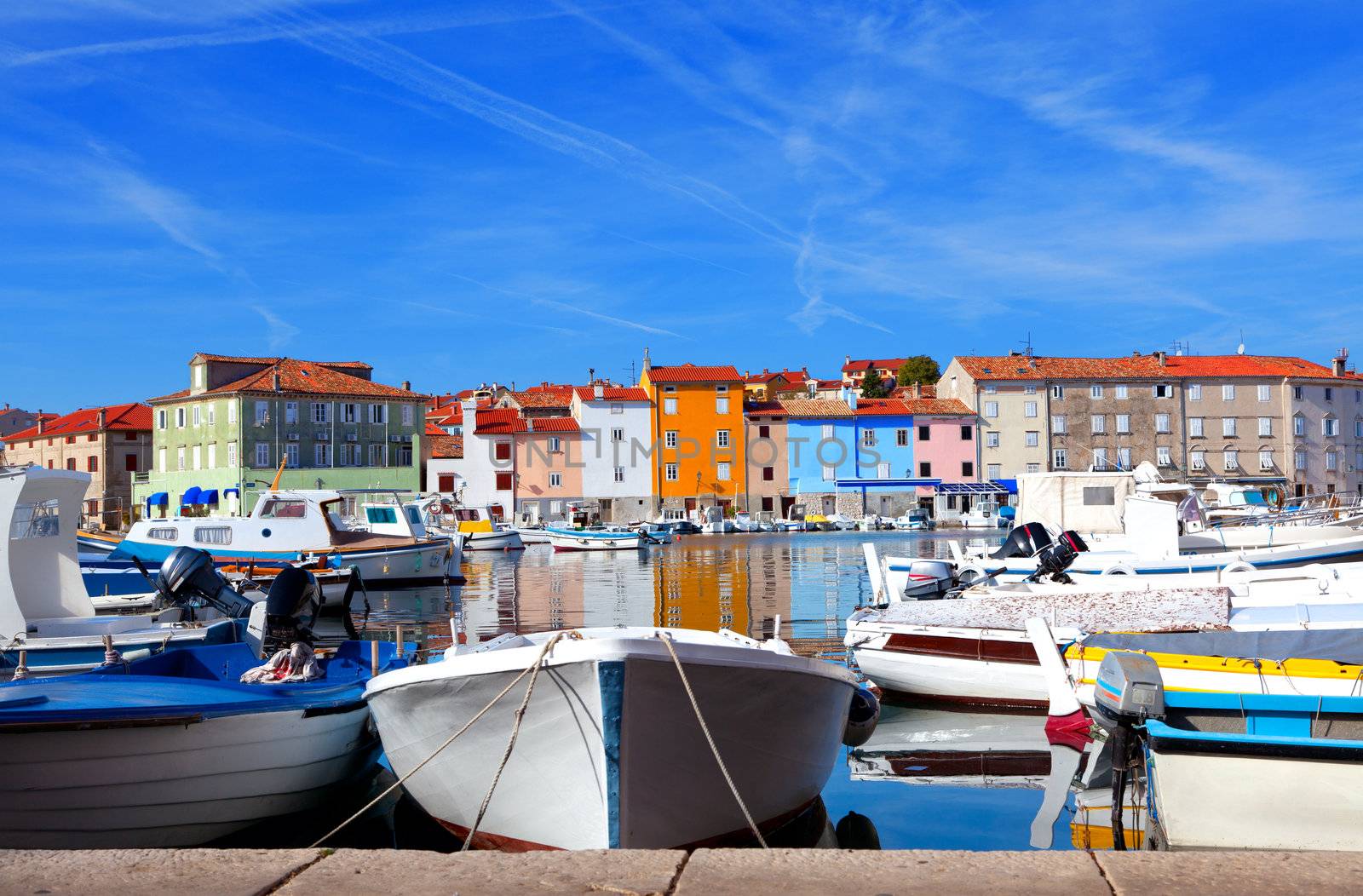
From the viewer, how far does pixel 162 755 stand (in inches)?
316

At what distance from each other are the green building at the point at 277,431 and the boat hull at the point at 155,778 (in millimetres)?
60629

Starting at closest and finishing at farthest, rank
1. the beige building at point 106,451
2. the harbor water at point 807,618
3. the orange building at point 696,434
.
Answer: the harbor water at point 807,618
the orange building at point 696,434
the beige building at point 106,451

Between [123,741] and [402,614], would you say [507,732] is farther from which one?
[402,614]

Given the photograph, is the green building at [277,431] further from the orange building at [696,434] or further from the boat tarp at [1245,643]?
the boat tarp at [1245,643]

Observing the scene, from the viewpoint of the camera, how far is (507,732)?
24.4 feet

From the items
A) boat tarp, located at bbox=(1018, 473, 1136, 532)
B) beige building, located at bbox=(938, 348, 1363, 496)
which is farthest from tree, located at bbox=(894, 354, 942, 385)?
boat tarp, located at bbox=(1018, 473, 1136, 532)

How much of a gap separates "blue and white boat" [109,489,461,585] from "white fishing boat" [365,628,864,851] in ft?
82.3

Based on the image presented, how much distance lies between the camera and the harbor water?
9.75 m

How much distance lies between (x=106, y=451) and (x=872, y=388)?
201 ft

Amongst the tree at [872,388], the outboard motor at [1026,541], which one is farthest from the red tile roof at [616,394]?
the outboard motor at [1026,541]

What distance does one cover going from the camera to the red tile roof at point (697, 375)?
266ft

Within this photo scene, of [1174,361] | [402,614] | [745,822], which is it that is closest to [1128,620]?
[745,822]

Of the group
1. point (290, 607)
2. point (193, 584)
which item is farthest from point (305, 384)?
point (290, 607)

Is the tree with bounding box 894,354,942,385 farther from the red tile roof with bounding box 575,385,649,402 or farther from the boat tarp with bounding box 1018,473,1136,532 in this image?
the boat tarp with bounding box 1018,473,1136,532
